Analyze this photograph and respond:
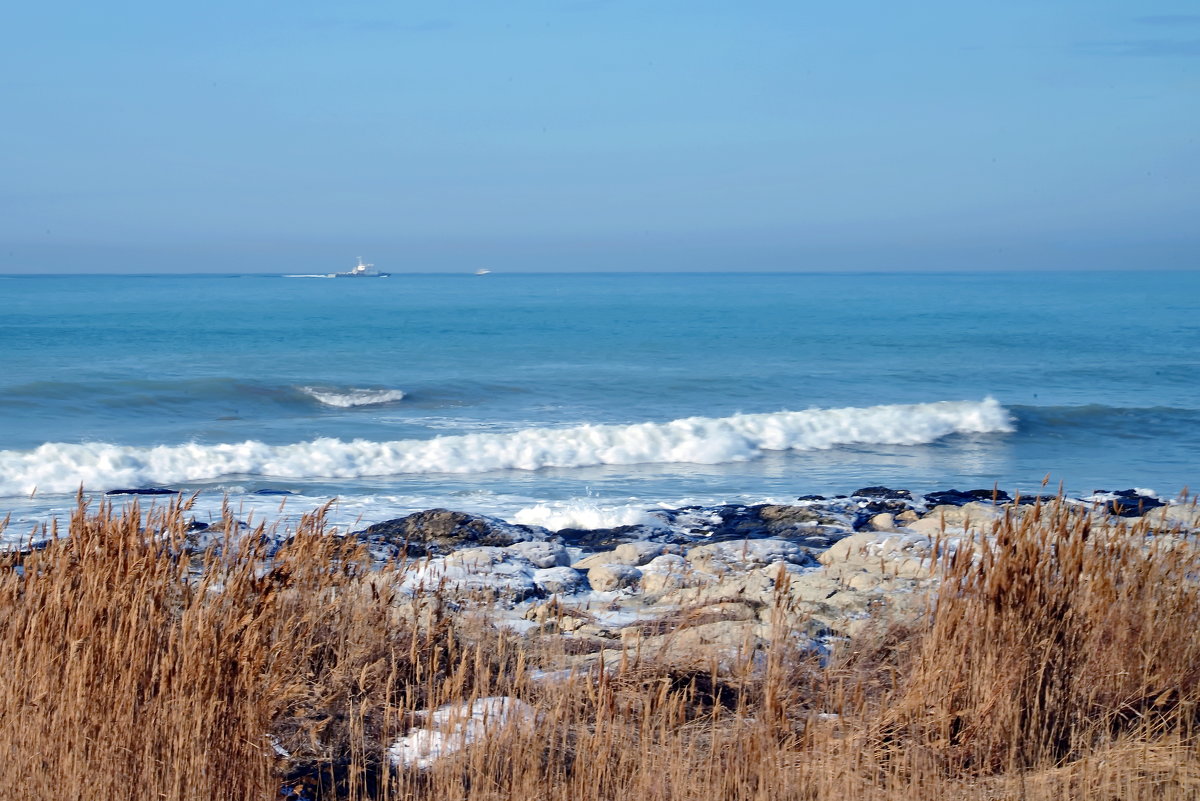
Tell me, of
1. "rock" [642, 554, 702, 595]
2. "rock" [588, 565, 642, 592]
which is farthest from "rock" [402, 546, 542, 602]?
"rock" [642, 554, 702, 595]

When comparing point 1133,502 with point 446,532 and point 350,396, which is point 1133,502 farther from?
point 350,396

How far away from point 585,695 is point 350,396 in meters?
21.5

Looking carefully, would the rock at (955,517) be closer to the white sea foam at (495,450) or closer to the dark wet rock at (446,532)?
the dark wet rock at (446,532)

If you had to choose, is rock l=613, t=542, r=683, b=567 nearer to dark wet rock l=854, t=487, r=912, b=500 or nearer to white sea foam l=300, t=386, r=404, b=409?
dark wet rock l=854, t=487, r=912, b=500

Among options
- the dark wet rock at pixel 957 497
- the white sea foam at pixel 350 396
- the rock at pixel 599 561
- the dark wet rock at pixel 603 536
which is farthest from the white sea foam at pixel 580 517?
the white sea foam at pixel 350 396

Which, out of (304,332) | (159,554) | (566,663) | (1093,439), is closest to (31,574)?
(159,554)

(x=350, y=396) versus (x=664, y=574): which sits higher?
(x=350, y=396)

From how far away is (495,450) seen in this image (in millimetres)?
16969

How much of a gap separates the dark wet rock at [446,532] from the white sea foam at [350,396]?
13447 mm

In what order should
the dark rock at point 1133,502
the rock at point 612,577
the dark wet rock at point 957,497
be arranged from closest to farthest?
the rock at point 612,577
the dark rock at point 1133,502
the dark wet rock at point 957,497

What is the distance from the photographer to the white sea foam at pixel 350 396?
23984 mm

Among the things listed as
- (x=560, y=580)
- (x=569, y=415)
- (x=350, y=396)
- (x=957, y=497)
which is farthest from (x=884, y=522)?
(x=350, y=396)

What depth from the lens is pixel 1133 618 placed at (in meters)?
4.26

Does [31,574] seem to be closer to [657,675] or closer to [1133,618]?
[657,675]
